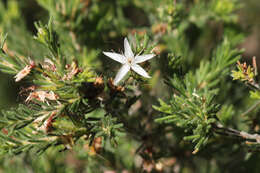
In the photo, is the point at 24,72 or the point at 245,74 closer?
the point at 24,72

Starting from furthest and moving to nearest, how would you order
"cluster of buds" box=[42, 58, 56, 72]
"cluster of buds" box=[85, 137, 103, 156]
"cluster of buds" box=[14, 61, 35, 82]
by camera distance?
"cluster of buds" box=[85, 137, 103, 156] < "cluster of buds" box=[42, 58, 56, 72] < "cluster of buds" box=[14, 61, 35, 82]

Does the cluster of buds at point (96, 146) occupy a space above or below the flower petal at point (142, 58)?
below

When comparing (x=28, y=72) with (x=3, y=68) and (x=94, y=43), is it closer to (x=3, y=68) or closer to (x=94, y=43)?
(x=3, y=68)

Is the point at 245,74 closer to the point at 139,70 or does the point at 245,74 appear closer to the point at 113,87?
the point at 139,70

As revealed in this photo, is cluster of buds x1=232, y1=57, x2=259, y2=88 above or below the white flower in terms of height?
below

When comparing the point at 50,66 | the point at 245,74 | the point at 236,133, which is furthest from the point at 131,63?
the point at 236,133

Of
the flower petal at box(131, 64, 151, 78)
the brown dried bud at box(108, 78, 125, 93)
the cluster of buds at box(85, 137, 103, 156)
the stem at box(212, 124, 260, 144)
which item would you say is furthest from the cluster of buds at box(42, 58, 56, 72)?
the stem at box(212, 124, 260, 144)

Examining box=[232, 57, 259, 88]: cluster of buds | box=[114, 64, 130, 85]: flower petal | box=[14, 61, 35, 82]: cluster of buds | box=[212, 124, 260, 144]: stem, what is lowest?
box=[212, 124, 260, 144]: stem

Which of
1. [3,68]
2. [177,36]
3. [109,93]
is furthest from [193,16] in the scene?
[3,68]

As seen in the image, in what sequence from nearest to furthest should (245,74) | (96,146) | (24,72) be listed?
(24,72) → (245,74) → (96,146)

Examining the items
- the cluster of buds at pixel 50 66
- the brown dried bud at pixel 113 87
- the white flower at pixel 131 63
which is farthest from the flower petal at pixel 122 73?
the cluster of buds at pixel 50 66

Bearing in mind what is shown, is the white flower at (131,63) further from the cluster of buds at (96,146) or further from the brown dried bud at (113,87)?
the cluster of buds at (96,146)

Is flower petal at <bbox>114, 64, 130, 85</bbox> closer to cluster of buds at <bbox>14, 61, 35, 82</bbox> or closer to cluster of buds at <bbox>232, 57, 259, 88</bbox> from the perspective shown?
cluster of buds at <bbox>14, 61, 35, 82</bbox>
